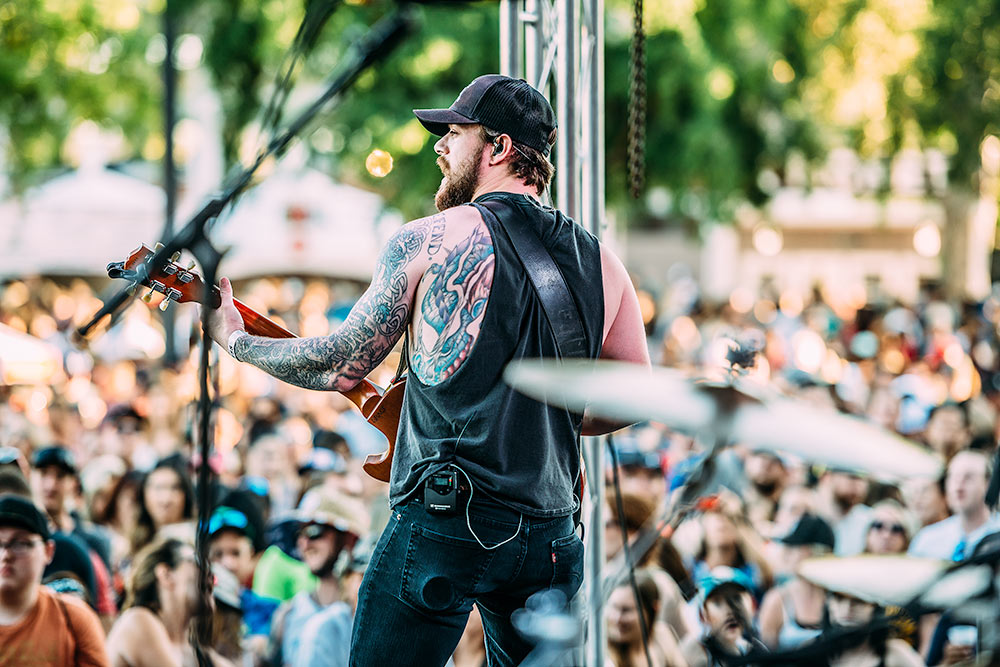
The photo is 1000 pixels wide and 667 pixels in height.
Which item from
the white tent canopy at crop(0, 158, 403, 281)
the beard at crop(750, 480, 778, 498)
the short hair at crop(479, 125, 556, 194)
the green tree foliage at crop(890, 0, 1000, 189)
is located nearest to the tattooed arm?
the short hair at crop(479, 125, 556, 194)

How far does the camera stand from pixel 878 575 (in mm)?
2248

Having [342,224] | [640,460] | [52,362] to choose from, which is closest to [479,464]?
[640,460]

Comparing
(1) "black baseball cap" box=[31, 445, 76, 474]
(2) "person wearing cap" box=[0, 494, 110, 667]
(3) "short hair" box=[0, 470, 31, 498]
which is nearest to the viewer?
(2) "person wearing cap" box=[0, 494, 110, 667]

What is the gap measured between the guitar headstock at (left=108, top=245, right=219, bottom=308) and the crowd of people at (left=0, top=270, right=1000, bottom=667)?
0.62 ft

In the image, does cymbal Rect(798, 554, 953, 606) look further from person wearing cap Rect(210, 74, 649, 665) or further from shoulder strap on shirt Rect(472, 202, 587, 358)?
shoulder strap on shirt Rect(472, 202, 587, 358)

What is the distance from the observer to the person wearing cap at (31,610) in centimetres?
359

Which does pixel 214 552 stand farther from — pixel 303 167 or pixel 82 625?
pixel 303 167

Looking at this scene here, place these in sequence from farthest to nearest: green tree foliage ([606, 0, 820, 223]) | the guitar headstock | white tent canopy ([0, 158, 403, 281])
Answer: white tent canopy ([0, 158, 403, 281]) → green tree foliage ([606, 0, 820, 223]) → the guitar headstock

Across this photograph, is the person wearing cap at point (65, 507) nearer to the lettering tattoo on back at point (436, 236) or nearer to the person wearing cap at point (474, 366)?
the person wearing cap at point (474, 366)

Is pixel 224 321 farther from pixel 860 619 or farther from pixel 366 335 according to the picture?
pixel 860 619

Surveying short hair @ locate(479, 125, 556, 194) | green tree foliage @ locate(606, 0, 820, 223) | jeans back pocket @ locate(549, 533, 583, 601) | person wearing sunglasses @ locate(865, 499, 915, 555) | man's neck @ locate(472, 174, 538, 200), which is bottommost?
person wearing sunglasses @ locate(865, 499, 915, 555)

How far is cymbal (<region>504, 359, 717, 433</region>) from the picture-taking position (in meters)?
1.73

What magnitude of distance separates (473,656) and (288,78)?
102 inches

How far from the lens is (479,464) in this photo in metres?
2.26
